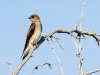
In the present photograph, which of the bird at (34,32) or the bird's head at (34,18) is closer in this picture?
the bird at (34,32)

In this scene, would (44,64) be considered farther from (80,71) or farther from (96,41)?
(96,41)

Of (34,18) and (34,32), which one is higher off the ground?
(34,18)

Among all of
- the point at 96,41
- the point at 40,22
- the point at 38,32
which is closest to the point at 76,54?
the point at 96,41

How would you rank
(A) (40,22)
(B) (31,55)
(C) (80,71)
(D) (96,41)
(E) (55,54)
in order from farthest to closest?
(A) (40,22) → (D) (96,41) → (B) (31,55) → (E) (55,54) → (C) (80,71)

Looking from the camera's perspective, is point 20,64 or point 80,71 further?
point 20,64

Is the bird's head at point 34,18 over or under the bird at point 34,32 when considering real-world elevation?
over

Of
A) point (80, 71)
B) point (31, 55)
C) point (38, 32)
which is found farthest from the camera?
point (38, 32)

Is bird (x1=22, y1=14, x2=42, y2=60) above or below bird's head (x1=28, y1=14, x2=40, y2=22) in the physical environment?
below

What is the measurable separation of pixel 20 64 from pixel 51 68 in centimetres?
65

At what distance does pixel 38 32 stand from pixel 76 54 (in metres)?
4.25

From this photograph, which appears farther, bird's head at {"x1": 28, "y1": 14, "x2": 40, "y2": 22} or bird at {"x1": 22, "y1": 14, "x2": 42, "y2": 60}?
bird's head at {"x1": 28, "y1": 14, "x2": 40, "y2": 22}

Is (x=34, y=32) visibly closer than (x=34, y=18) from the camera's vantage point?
Yes

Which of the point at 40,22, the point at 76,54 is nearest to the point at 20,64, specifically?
the point at 76,54

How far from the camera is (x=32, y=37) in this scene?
1134 centimetres
